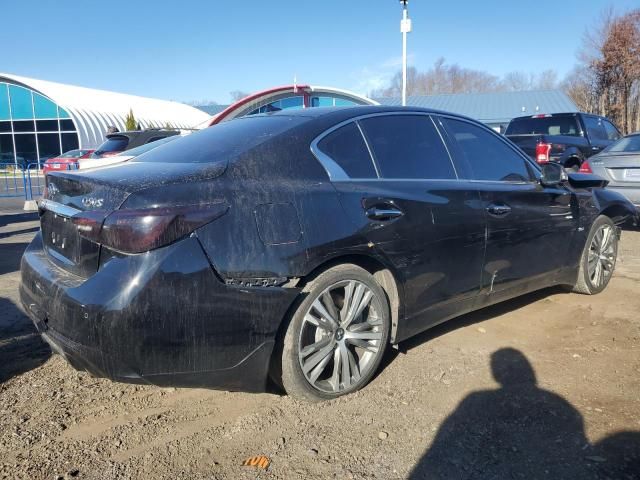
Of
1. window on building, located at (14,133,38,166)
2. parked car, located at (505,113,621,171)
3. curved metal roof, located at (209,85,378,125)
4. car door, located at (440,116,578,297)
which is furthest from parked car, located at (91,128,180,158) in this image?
window on building, located at (14,133,38,166)

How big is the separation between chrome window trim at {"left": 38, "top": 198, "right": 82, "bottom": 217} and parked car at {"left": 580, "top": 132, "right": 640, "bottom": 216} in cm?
792

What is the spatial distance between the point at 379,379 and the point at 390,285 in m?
0.61

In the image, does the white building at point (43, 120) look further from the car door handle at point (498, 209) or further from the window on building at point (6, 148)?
the car door handle at point (498, 209)

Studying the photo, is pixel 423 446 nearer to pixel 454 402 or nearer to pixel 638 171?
pixel 454 402

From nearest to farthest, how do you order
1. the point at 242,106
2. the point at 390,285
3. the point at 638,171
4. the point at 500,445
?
the point at 500,445 → the point at 390,285 → the point at 638,171 → the point at 242,106

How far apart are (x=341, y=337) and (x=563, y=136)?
32.9ft

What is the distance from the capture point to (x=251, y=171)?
282cm

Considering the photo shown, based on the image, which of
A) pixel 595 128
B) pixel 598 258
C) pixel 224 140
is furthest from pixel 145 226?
pixel 595 128

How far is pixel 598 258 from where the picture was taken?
17.0 feet

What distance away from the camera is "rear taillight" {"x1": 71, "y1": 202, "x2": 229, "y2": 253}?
2.44 meters

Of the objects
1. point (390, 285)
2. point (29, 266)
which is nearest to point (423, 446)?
point (390, 285)

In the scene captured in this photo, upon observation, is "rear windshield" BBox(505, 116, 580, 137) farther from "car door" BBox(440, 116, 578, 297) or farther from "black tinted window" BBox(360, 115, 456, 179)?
"black tinted window" BBox(360, 115, 456, 179)

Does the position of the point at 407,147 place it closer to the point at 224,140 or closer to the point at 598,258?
the point at 224,140

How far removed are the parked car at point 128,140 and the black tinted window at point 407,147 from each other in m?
9.10
